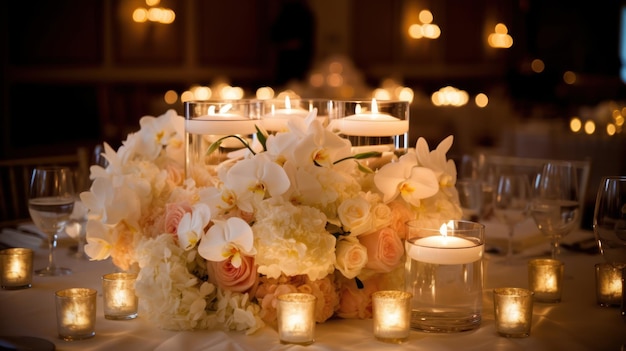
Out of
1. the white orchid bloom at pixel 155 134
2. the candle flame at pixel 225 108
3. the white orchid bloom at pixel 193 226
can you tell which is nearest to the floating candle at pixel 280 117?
the candle flame at pixel 225 108

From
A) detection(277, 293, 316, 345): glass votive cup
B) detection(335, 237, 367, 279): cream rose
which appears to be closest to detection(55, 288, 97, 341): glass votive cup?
detection(277, 293, 316, 345): glass votive cup

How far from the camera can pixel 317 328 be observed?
162 cm

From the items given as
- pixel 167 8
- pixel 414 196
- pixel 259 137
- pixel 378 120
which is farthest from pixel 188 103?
pixel 167 8

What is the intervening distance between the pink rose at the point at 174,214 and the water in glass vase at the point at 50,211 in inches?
15.9

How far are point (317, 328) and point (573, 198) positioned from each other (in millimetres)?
845

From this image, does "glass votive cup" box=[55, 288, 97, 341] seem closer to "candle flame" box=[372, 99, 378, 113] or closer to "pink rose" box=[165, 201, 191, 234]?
"pink rose" box=[165, 201, 191, 234]

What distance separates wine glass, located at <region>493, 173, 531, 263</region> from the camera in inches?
84.6

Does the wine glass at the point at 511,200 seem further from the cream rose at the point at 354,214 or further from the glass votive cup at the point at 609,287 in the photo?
the cream rose at the point at 354,214

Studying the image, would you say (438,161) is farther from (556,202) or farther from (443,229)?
(556,202)

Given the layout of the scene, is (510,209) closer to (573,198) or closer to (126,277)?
(573,198)

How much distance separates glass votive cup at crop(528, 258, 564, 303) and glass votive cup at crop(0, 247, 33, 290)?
3.75 ft

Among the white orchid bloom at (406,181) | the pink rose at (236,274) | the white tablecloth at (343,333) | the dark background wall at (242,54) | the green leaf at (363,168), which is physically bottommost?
the white tablecloth at (343,333)

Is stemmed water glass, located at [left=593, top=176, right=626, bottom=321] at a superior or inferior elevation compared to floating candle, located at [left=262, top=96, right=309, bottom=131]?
inferior

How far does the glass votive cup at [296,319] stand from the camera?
1468mm
